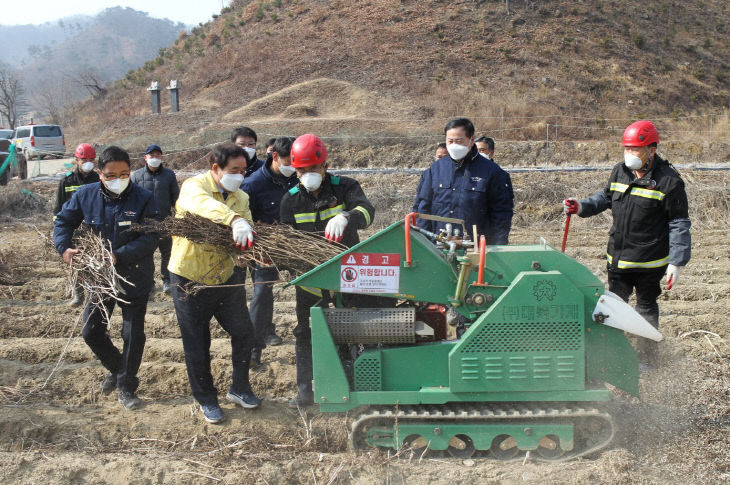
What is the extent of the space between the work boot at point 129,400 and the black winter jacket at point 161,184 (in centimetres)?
269

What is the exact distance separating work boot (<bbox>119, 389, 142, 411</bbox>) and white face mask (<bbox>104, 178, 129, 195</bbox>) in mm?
1461

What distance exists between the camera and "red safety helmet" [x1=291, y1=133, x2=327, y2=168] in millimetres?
4113

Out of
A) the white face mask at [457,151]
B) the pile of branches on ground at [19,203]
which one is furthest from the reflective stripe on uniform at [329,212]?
the pile of branches on ground at [19,203]

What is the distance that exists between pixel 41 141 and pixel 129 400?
72.5 feet

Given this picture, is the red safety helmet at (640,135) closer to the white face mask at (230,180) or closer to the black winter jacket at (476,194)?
the black winter jacket at (476,194)

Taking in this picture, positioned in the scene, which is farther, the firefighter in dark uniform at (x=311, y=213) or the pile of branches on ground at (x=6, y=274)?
the pile of branches on ground at (x=6, y=274)

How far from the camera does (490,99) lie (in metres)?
25.5

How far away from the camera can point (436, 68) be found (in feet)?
96.0

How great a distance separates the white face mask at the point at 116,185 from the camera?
4352 millimetres

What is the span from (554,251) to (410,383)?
1.16m

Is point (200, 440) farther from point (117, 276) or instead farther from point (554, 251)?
point (554, 251)

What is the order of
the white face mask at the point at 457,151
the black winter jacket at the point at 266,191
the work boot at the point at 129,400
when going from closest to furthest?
the work boot at the point at 129,400 → the white face mask at the point at 457,151 → the black winter jacket at the point at 266,191

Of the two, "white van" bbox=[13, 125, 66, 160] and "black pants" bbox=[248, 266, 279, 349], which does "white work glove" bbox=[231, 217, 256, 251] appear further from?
"white van" bbox=[13, 125, 66, 160]

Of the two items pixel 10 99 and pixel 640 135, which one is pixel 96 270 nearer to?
pixel 640 135
